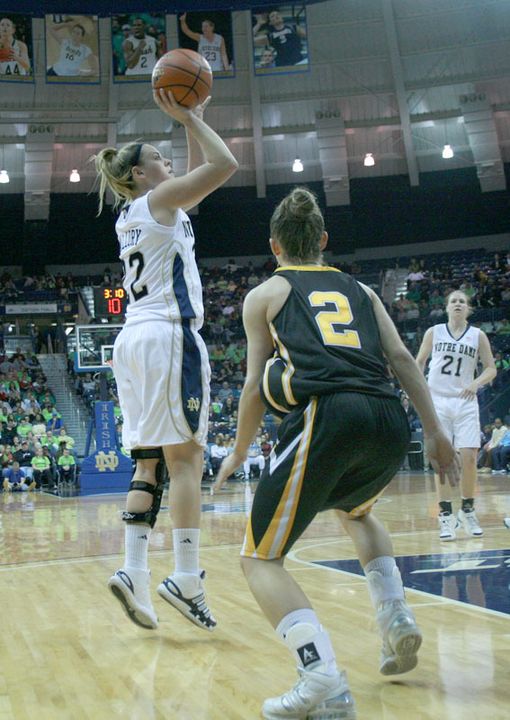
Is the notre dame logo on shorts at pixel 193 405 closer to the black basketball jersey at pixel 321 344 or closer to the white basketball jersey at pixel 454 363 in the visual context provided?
the black basketball jersey at pixel 321 344

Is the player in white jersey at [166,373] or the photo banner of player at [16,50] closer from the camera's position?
the player in white jersey at [166,373]

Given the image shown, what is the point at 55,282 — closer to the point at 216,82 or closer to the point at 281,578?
the point at 216,82

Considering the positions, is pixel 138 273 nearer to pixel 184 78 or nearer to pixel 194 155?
pixel 194 155

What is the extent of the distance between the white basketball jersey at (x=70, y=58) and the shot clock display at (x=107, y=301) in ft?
23.8

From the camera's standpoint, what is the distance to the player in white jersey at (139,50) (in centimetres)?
2166

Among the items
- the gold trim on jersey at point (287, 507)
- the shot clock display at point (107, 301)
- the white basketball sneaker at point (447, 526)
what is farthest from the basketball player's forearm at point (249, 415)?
the shot clock display at point (107, 301)

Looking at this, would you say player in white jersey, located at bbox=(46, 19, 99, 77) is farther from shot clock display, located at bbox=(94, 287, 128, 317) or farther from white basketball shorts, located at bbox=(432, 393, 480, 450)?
white basketball shorts, located at bbox=(432, 393, 480, 450)

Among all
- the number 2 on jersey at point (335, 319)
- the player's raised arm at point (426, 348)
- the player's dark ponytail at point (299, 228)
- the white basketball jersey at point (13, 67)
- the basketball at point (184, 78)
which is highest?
the white basketball jersey at point (13, 67)

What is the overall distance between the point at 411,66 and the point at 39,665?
26850mm

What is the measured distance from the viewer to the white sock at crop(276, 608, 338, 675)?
2.46 meters

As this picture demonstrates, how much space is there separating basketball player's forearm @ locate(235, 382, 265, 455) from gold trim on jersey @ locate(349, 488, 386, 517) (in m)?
0.44

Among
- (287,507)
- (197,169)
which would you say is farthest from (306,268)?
(197,169)

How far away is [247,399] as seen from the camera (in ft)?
9.41

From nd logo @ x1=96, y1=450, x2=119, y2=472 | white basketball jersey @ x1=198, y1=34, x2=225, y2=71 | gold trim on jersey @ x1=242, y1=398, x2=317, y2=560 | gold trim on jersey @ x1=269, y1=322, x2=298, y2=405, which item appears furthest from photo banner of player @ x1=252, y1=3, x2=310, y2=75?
gold trim on jersey @ x1=242, y1=398, x2=317, y2=560
